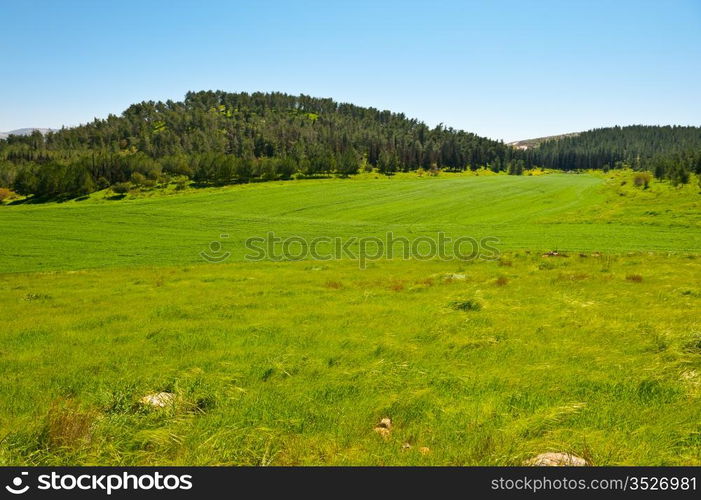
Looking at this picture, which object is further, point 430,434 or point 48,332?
point 48,332

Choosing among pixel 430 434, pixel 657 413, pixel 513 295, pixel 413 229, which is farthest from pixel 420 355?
pixel 413 229

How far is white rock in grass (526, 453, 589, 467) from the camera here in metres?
5.82

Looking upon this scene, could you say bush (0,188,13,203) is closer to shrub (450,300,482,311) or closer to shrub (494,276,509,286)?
shrub (494,276,509,286)

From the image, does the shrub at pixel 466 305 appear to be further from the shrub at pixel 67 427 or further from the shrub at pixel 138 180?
the shrub at pixel 138 180

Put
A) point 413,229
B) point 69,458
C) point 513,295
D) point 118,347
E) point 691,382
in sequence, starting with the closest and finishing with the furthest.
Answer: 1. point 69,458
2. point 691,382
3. point 118,347
4. point 513,295
5. point 413,229

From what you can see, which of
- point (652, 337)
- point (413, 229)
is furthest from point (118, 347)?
point (413, 229)

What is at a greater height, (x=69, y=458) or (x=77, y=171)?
(x=77, y=171)

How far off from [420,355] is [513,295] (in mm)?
9487

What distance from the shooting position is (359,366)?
1019 centimetres

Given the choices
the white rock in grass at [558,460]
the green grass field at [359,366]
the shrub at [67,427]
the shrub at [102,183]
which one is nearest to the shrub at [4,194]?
the shrub at [102,183]

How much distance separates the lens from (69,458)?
623cm

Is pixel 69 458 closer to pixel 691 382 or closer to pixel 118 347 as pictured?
pixel 118 347

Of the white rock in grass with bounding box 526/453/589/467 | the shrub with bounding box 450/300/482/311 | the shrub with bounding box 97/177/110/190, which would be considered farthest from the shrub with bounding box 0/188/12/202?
the white rock in grass with bounding box 526/453/589/467
